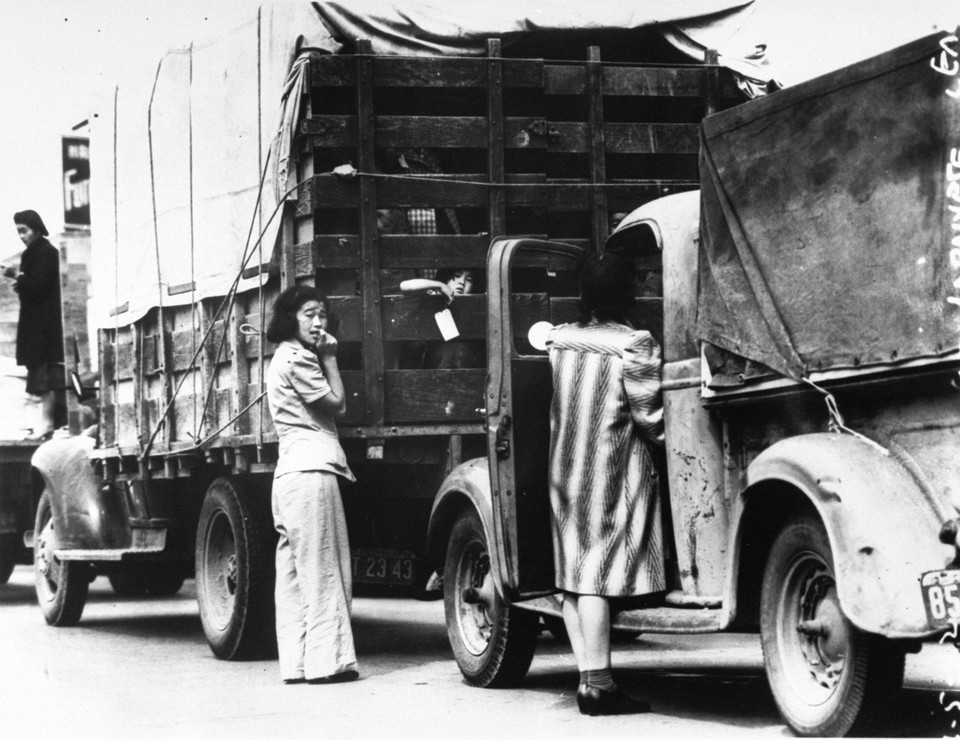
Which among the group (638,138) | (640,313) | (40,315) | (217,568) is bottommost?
(217,568)

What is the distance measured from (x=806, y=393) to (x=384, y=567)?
3715mm

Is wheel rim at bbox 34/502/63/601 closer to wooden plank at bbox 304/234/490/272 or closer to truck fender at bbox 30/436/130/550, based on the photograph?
truck fender at bbox 30/436/130/550

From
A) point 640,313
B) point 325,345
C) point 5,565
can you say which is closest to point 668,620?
point 640,313

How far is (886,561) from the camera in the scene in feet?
15.4

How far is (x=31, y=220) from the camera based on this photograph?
12.3m

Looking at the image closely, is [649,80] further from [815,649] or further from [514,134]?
[815,649]

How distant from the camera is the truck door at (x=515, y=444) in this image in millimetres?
6461

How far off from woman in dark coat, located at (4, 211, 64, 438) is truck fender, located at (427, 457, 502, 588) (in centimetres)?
569

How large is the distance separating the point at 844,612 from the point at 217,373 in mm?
5051

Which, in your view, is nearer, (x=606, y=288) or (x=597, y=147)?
(x=606, y=288)

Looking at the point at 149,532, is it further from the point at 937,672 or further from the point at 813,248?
the point at 813,248

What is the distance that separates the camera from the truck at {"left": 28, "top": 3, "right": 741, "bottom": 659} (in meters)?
7.96

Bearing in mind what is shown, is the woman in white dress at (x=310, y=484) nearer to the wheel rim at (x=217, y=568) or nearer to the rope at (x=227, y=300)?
the rope at (x=227, y=300)

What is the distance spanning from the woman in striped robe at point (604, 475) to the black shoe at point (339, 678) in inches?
69.7
